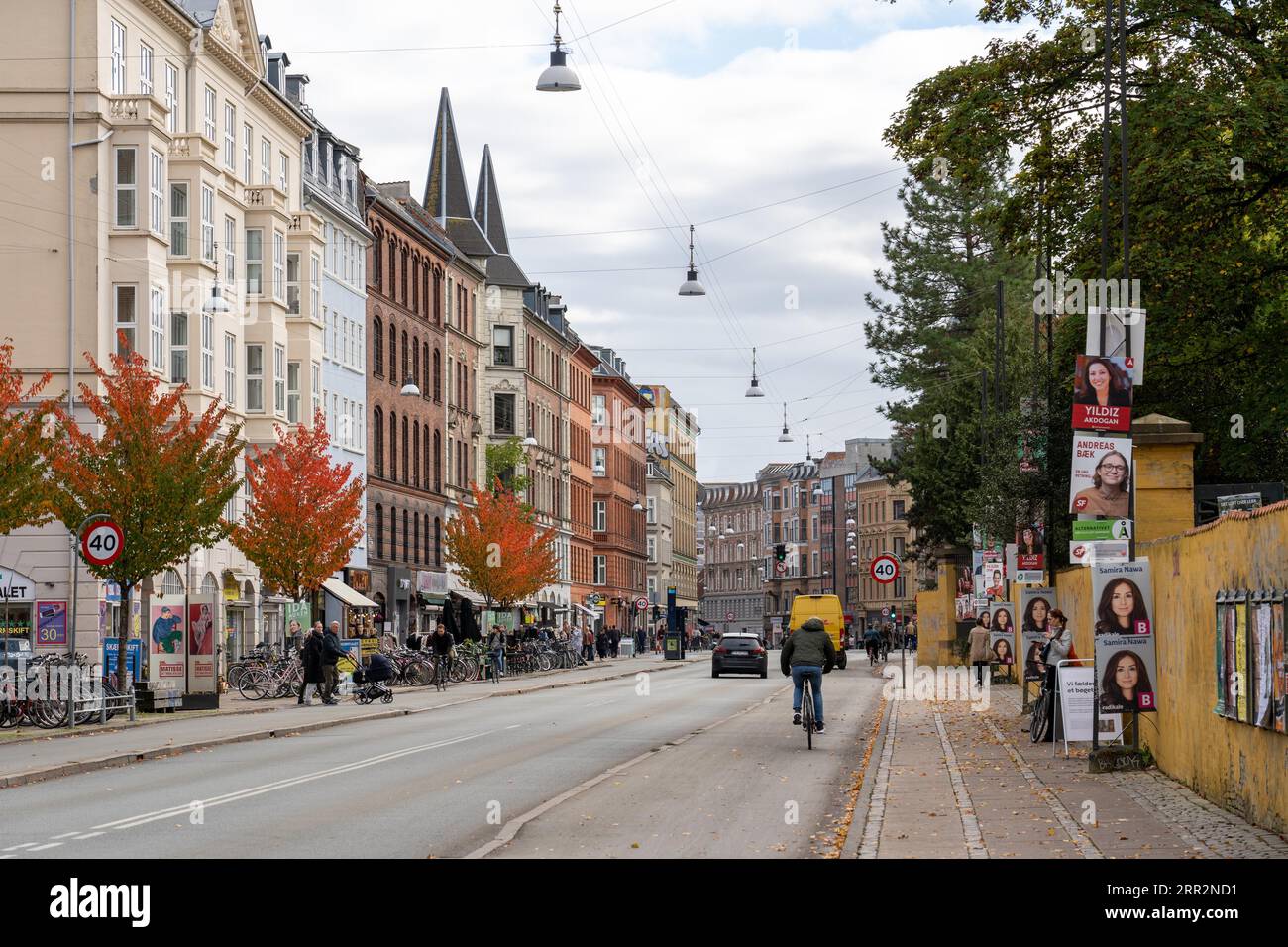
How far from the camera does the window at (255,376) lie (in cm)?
5509

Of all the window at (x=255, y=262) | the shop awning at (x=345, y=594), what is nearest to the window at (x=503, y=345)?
the shop awning at (x=345, y=594)

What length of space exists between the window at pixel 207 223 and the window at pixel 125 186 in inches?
133

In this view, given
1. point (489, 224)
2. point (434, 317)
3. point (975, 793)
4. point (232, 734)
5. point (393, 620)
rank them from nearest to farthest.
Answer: point (975, 793) < point (232, 734) < point (393, 620) < point (434, 317) < point (489, 224)

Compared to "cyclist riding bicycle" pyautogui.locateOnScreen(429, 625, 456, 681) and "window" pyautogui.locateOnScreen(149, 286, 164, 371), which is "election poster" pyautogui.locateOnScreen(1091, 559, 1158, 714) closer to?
"window" pyautogui.locateOnScreen(149, 286, 164, 371)

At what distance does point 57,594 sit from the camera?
4394cm

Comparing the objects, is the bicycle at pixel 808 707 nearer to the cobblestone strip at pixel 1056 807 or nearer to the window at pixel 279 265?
the cobblestone strip at pixel 1056 807

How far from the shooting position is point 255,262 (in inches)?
2184

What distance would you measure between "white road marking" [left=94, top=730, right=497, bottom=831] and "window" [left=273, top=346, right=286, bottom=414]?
1168 inches

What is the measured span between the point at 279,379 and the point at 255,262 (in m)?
3.47

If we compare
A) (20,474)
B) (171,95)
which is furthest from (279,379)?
(20,474)
